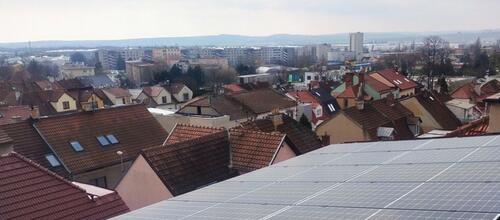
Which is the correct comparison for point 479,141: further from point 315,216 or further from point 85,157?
point 85,157

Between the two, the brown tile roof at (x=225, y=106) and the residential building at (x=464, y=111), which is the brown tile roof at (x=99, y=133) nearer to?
the brown tile roof at (x=225, y=106)

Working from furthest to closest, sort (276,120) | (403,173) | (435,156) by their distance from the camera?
(276,120), (435,156), (403,173)

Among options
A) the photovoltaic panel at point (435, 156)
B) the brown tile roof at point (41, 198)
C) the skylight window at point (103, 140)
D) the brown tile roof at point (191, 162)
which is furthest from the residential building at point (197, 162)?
the photovoltaic panel at point (435, 156)

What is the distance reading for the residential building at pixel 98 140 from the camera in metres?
23.6

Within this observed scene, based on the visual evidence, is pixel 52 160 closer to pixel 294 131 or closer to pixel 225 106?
pixel 294 131

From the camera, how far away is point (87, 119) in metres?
26.8

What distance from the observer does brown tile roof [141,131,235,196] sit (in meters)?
18.0

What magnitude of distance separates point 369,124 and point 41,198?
21.2m

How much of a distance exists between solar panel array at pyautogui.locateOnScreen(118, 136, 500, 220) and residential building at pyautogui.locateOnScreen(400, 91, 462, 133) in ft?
80.2

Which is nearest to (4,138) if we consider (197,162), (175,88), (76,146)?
(76,146)

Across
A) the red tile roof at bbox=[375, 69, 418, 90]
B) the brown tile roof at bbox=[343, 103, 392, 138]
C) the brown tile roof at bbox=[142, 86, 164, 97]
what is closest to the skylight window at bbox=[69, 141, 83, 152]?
the brown tile roof at bbox=[343, 103, 392, 138]

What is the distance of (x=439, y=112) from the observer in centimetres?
3866

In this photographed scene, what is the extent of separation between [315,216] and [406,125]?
92.7ft

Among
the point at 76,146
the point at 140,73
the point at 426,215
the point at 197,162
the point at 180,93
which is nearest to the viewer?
the point at 426,215
